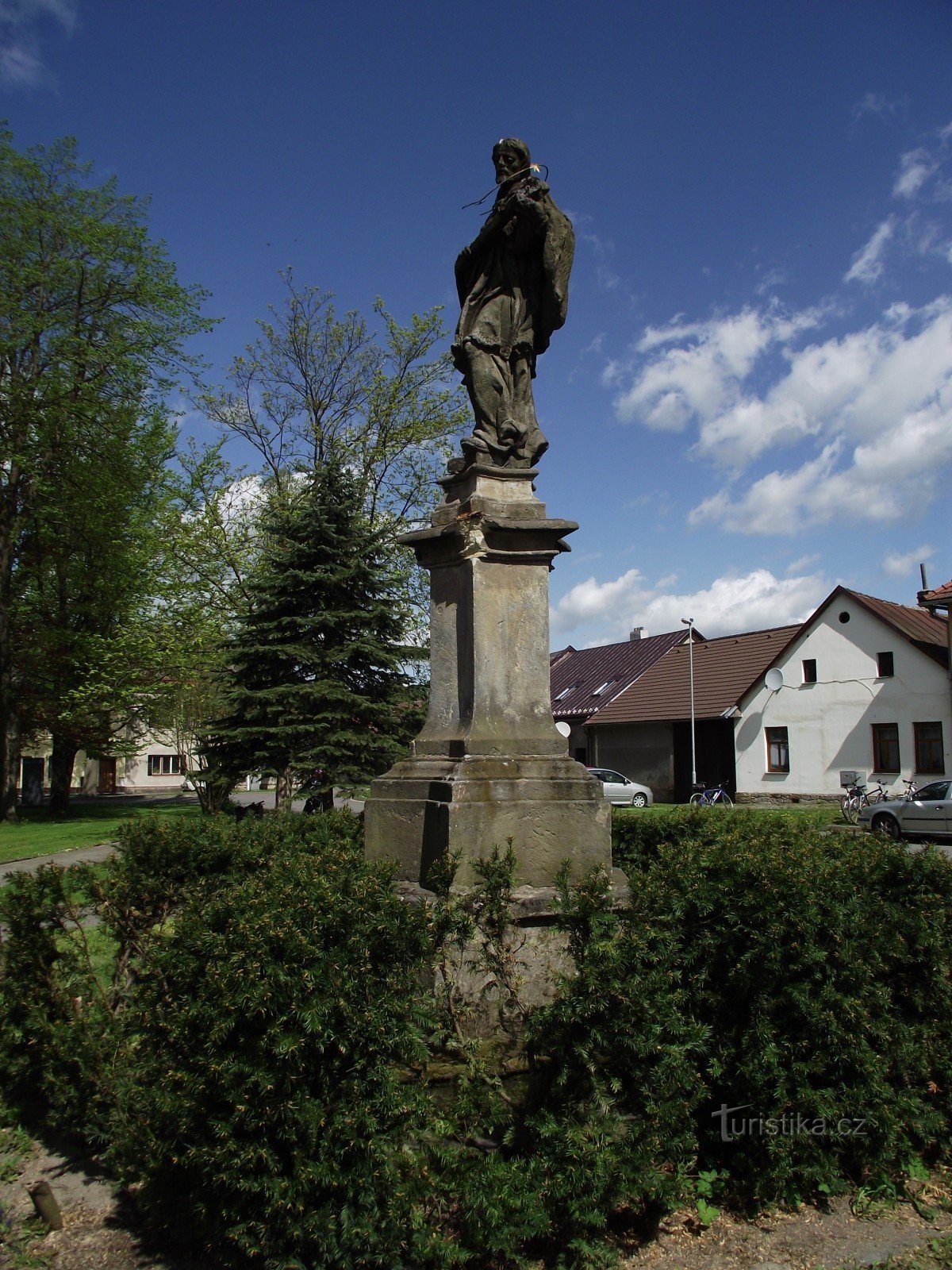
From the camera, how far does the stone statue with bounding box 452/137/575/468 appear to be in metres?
5.95

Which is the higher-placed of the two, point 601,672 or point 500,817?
point 601,672

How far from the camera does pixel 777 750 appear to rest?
98.4ft

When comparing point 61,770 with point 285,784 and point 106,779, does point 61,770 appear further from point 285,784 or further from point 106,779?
point 106,779

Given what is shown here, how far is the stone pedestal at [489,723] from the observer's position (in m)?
4.94

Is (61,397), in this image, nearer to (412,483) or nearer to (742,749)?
(412,483)

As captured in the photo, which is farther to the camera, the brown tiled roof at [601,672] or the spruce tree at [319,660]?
the brown tiled roof at [601,672]

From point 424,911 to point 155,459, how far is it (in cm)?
2362

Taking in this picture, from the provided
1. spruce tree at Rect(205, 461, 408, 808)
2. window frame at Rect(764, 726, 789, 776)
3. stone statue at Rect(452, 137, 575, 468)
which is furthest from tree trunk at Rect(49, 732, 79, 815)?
stone statue at Rect(452, 137, 575, 468)

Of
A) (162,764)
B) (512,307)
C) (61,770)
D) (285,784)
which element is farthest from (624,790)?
(162,764)

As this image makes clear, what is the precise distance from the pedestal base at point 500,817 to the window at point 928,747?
23.9m

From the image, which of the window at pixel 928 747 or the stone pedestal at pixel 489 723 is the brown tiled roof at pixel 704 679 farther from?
the stone pedestal at pixel 489 723

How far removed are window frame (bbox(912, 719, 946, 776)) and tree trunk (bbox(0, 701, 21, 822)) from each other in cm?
2446

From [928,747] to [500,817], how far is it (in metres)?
24.9

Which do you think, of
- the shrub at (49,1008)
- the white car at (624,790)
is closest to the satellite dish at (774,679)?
the white car at (624,790)
